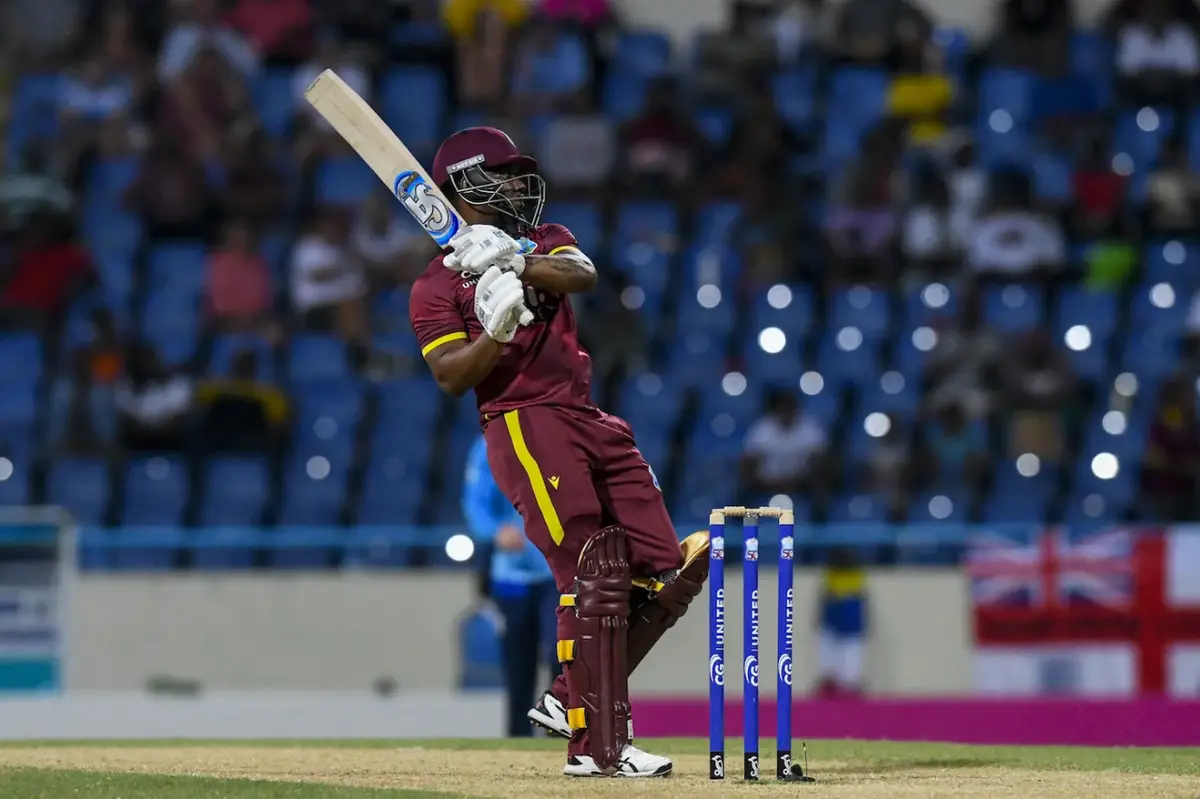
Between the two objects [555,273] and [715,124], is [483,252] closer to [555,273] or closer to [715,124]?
[555,273]

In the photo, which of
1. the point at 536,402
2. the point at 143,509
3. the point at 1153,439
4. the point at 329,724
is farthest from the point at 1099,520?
the point at 536,402

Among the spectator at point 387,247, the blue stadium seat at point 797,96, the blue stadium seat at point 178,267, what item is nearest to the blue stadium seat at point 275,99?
the blue stadium seat at point 178,267

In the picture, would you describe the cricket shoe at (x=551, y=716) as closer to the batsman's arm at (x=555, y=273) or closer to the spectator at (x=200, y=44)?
the batsman's arm at (x=555, y=273)

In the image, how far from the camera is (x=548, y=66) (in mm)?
16906

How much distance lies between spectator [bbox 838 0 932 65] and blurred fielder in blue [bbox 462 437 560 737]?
756 centimetres

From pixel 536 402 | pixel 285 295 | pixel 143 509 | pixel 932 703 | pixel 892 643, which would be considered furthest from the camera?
pixel 285 295

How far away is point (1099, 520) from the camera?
46.2 ft

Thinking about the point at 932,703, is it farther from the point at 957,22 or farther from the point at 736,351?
the point at 957,22

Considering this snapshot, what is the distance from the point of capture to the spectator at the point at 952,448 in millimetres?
14234

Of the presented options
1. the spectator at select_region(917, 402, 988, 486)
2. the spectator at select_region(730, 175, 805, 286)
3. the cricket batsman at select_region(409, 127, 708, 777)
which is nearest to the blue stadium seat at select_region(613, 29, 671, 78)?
the spectator at select_region(730, 175, 805, 286)

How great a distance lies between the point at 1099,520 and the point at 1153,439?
0.68m

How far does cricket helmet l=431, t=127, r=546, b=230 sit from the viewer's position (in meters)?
7.12

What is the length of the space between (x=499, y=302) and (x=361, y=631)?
7.19 meters

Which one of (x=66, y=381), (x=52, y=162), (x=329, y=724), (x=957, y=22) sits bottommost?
(x=329, y=724)
